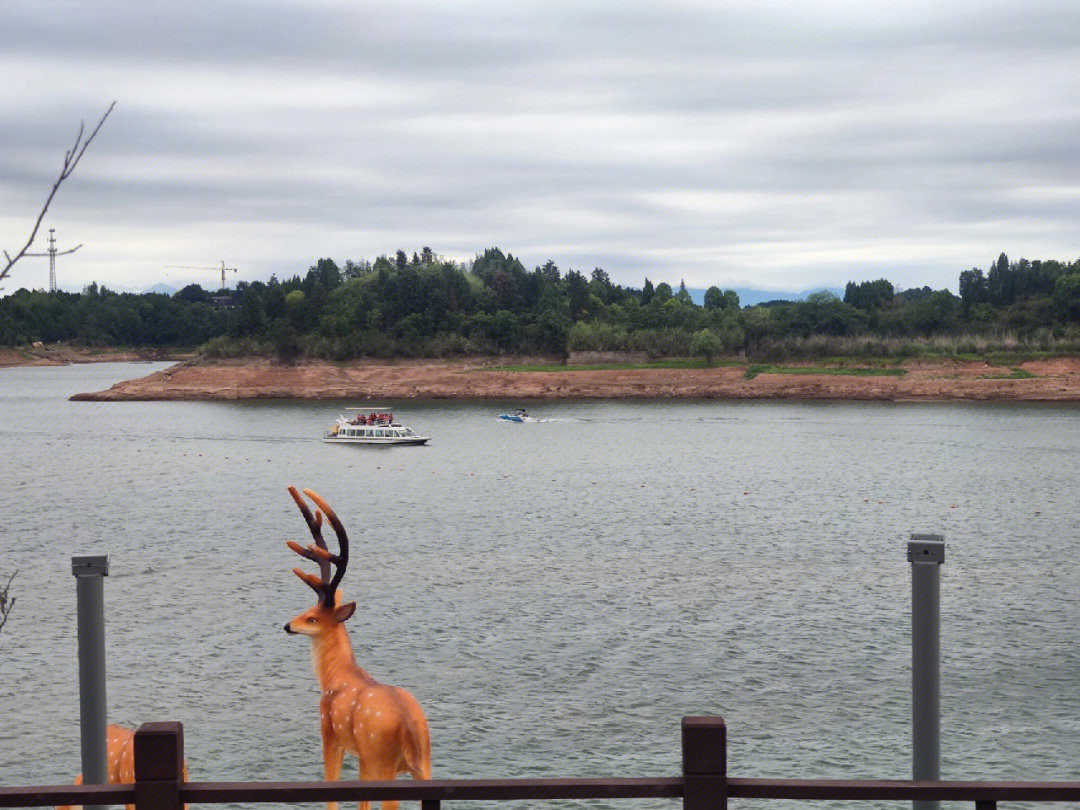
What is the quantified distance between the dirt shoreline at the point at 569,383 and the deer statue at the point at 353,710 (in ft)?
441

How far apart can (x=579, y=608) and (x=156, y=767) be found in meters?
29.1

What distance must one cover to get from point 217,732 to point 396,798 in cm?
1798

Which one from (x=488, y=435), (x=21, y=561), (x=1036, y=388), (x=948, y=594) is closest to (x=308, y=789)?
(x=948, y=594)

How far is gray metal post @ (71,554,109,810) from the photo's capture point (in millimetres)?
8430

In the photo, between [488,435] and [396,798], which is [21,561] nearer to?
[396,798]

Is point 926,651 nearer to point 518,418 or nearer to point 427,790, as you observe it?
point 427,790

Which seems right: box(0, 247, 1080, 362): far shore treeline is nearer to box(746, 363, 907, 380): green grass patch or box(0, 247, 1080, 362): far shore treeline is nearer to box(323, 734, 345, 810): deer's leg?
box(746, 363, 907, 380): green grass patch

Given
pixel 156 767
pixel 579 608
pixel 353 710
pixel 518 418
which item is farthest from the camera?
pixel 518 418

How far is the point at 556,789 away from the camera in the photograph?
6188 millimetres

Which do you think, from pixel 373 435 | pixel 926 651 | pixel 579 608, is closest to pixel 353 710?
pixel 926 651

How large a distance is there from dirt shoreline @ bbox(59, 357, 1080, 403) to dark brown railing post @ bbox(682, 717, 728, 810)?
460 feet

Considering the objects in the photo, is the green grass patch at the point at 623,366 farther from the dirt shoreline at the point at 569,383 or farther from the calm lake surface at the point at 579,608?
the calm lake surface at the point at 579,608

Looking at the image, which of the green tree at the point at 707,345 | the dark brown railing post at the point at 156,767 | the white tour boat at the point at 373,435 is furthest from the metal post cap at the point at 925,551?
the green tree at the point at 707,345

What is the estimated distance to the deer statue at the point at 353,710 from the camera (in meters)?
13.1
